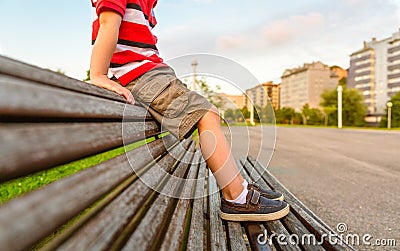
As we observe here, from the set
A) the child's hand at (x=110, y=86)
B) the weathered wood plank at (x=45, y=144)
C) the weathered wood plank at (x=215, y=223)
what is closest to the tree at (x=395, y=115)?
the weathered wood plank at (x=215, y=223)

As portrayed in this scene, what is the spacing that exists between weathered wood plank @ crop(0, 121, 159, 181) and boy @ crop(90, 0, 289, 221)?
59 cm

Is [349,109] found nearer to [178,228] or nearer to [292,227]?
[292,227]

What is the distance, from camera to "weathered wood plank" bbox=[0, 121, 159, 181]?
48cm

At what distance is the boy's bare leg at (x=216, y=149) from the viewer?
153 centimetres

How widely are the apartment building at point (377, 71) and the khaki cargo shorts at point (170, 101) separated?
74.0 meters

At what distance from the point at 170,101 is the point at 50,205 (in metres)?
0.94

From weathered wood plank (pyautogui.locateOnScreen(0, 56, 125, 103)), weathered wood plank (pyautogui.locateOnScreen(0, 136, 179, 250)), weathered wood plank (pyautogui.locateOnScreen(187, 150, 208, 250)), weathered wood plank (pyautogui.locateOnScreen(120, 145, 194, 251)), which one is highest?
weathered wood plank (pyautogui.locateOnScreen(0, 56, 125, 103))

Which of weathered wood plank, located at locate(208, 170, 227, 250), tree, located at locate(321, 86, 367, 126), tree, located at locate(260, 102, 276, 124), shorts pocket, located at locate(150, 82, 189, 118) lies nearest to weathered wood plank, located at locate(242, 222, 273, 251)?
weathered wood plank, located at locate(208, 170, 227, 250)

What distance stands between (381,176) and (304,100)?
323 feet

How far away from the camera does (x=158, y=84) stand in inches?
57.9

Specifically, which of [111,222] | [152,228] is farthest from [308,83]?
[111,222]

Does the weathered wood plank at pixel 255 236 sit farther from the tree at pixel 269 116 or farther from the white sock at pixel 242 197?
the tree at pixel 269 116

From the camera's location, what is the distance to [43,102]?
0.57 metres

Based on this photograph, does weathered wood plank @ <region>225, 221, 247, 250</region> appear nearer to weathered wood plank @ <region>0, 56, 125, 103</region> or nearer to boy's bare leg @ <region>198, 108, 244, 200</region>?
boy's bare leg @ <region>198, 108, 244, 200</region>
